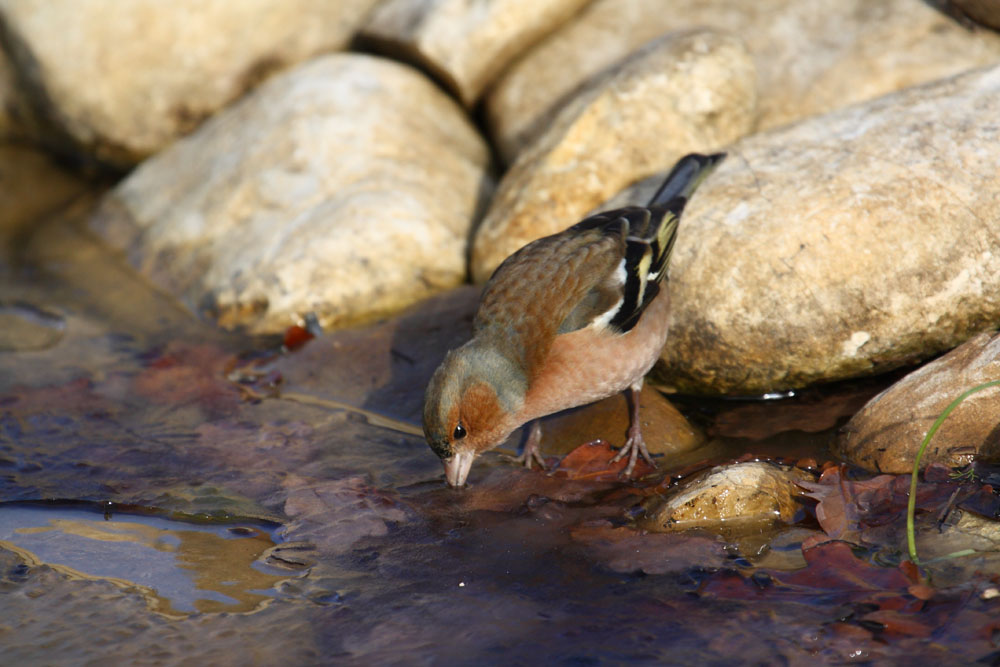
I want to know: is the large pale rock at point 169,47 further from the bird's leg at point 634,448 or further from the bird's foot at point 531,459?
the bird's leg at point 634,448

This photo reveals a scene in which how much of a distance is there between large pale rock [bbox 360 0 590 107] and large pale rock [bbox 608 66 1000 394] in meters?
2.64

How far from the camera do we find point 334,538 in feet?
13.0

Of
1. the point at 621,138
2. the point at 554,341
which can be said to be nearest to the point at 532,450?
the point at 554,341

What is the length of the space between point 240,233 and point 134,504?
2.72m

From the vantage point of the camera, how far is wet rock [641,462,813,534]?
12.6 ft

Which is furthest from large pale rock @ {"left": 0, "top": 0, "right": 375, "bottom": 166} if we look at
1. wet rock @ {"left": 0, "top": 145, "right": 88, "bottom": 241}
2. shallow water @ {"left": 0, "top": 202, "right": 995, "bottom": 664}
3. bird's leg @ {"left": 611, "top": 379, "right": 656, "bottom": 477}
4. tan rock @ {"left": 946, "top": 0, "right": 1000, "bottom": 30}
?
bird's leg @ {"left": 611, "top": 379, "right": 656, "bottom": 477}

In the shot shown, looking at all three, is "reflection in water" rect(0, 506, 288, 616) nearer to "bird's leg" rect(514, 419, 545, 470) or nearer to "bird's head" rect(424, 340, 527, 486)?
"bird's head" rect(424, 340, 527, 486)

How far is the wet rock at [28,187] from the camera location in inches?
319

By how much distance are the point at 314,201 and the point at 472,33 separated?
183cm

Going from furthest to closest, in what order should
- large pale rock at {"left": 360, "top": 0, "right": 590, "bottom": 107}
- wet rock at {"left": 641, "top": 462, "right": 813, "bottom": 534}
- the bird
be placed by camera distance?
large pale rock at {"left": 360, "top": 0, "right": 590, "bottom": 107}, the bird, wet rock at {"left": 641, "top": 462, "right": 813, "bottom": 534}

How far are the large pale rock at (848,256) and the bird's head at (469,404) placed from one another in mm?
1248

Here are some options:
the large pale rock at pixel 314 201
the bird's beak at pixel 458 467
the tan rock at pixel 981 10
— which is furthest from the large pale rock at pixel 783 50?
the bird's beak at pixel 458 467

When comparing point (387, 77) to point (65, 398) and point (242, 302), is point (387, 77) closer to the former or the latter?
point (242, 302)

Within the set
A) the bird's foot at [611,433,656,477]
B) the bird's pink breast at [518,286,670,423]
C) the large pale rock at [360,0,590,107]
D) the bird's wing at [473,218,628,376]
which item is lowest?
the bird's foot at [611,433,656,477]
